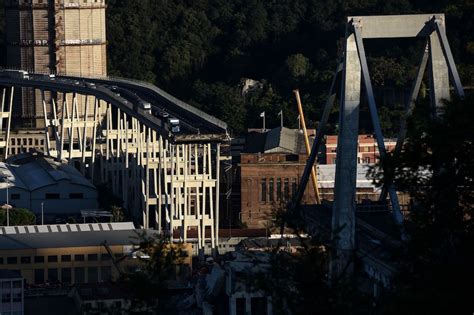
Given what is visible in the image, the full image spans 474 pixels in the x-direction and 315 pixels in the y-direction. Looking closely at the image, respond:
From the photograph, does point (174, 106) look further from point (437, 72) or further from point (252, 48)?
point (437, 72)

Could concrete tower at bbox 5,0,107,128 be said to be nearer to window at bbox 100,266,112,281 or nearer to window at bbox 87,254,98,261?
window at bbox 87,254,98,261

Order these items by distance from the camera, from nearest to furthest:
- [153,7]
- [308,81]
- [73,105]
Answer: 1. [73,105]
2. [308,81]
3. [153,7]

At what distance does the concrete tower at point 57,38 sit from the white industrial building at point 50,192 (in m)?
13.9

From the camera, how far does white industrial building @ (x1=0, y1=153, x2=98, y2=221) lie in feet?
222

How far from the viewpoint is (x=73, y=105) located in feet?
256

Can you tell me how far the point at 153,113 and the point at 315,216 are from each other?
24.0 meters

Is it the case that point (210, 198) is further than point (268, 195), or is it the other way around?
point (268, 195)

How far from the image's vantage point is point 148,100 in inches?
2985

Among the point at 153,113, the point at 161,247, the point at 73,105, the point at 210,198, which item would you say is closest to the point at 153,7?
the point at 73,105

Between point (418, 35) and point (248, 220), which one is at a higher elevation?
point (418, 35)

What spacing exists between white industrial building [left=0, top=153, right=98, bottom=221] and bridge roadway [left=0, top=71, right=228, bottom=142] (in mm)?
2230

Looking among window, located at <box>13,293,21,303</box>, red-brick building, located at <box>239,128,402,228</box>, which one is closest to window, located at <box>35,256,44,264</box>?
window, located at <box>13,293,21,303</box>

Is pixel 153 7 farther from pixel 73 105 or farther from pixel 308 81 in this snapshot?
pixel 73 105

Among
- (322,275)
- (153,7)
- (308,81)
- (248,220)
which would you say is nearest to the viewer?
(322,275)
